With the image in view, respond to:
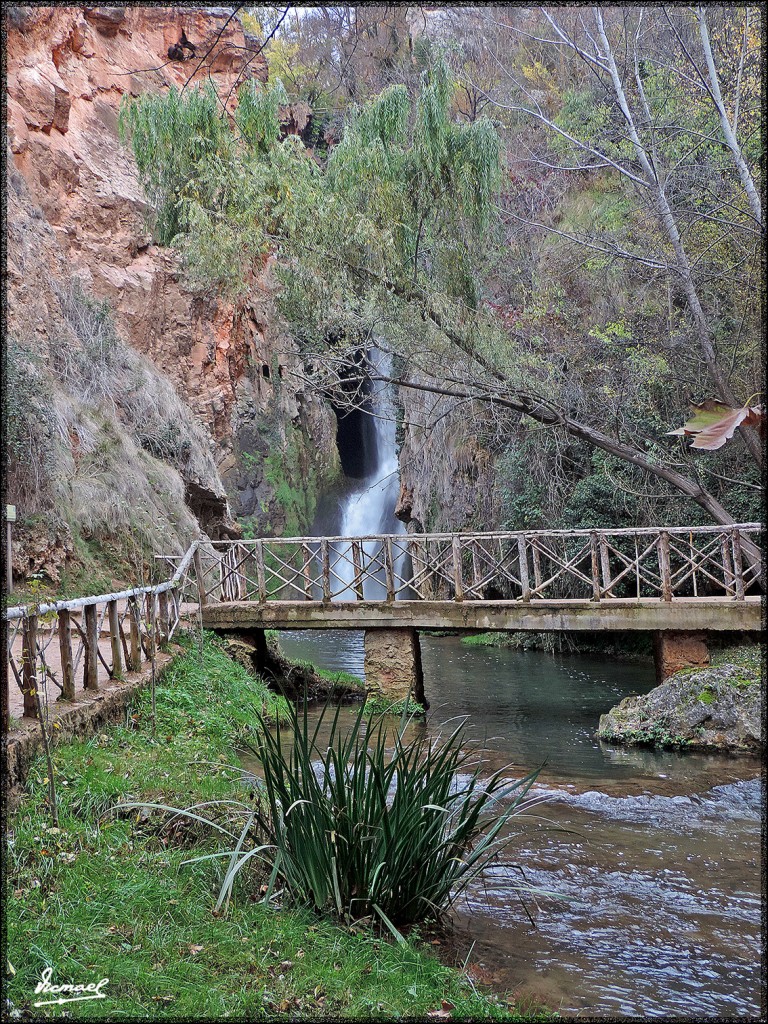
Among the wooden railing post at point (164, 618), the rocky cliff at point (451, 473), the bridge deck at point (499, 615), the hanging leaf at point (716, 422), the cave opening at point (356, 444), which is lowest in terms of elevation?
the bridge deck at point (499, 615)

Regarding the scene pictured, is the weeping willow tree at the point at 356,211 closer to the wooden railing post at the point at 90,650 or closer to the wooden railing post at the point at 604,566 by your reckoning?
the wooden railing post at the point at 604,566

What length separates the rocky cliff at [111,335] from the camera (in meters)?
11.6

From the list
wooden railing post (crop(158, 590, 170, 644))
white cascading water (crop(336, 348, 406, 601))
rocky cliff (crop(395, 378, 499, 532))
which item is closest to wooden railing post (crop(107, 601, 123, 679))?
wooden railing post (crop(158, 590, 170, 644))

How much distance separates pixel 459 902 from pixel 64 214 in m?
17.9

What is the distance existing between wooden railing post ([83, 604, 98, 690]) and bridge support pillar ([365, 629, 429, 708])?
581 cm

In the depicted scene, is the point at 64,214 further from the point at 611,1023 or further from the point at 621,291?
the point at 611,1023

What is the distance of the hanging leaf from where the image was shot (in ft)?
5.41

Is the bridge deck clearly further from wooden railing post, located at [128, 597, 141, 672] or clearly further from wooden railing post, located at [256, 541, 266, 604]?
wooden railing post, located at [128, 597, 141, 672]

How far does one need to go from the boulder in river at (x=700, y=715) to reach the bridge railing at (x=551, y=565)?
4.05 ft

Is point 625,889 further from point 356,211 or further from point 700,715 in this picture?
point 356,211

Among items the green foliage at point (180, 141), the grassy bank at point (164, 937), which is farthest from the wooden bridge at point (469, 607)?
the green foliage at point (180, 141)

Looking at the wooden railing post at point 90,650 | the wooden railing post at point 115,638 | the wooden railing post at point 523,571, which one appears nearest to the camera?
the wooden railing post at point 90,650

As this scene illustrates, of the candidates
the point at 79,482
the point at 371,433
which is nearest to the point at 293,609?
the point at 79,482

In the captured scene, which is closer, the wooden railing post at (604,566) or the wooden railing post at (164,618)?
the wooden railing post at (164,618)
